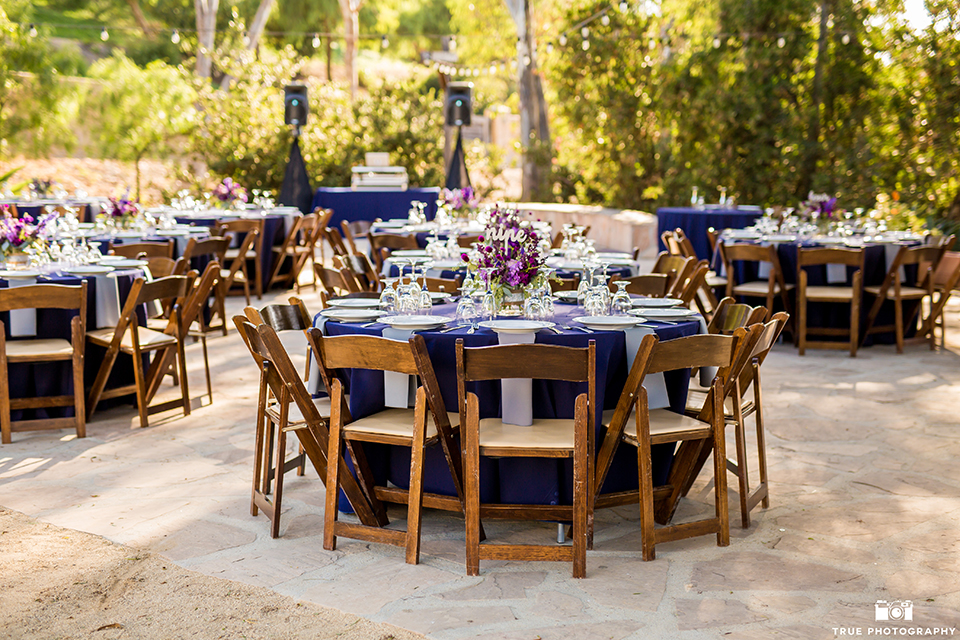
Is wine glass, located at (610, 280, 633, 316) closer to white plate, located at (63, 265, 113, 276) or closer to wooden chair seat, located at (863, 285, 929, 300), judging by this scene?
white plate, located at (63, 265, 113, 276)

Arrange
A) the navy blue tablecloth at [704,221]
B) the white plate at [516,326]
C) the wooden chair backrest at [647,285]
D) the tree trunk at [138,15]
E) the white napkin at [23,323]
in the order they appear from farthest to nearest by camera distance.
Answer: the tree trunk at [138,15] < the navy blue tablecloth at [704,221] < the wooden chair backrest at [647,285] < the white napkin at [23,323] < the white plate at [516,326]

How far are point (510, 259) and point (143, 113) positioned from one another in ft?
52.9

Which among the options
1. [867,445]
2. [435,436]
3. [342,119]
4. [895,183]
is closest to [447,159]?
[342,119]

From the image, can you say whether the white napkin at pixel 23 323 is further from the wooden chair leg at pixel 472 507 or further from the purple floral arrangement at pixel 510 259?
the wooden chair leg at pixel 472 507

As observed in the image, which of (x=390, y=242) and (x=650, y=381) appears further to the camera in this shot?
(x=390, y=242)

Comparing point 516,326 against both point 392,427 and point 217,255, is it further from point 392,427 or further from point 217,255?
point 217,255

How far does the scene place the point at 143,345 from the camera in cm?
521

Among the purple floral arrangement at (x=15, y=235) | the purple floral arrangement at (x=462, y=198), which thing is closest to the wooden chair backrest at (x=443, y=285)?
the purple floral arrangement at (x=15, y=235)

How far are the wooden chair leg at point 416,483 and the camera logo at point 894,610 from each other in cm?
155

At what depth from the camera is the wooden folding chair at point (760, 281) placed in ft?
24.2

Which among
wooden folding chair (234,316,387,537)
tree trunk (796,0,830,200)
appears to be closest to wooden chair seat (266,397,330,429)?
wooden folding chair (234,316,387,537)

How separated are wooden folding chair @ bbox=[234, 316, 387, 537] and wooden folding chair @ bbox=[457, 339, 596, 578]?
0.56 meters

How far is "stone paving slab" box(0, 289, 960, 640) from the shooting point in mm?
2930

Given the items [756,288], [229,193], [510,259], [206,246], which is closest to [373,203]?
[229,193]
